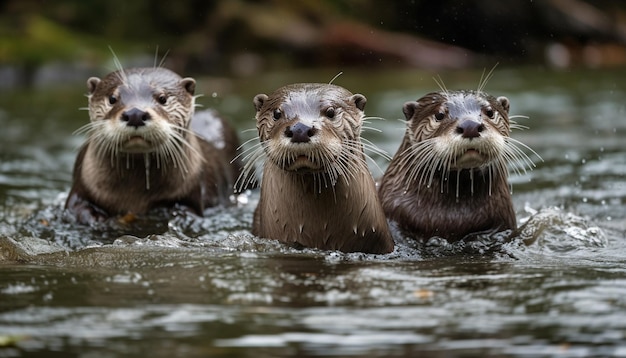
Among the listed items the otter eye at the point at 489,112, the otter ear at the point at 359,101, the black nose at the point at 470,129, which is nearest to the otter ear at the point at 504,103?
the otter eye at the point at 489,112

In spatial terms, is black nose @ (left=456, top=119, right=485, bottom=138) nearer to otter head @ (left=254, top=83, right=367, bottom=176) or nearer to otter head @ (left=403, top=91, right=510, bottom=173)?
otter head @ (left=403, top=91, right=510, bottom=173)

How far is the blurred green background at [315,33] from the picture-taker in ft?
53.2

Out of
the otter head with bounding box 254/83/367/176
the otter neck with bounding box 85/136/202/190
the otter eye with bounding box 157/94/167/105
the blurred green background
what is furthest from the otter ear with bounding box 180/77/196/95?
the blurred green background

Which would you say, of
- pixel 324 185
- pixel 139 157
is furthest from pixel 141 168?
pixel 324 185

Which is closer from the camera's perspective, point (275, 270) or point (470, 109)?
point (275, 270)

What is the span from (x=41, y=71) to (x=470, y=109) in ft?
36.2

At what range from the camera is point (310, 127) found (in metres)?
3.90

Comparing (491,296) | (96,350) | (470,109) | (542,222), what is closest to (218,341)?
(96,350)

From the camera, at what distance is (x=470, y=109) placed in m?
4.60

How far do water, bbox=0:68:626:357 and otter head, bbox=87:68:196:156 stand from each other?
0.44 metres

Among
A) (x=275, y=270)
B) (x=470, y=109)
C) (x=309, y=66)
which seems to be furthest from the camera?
(x=309, y=66)

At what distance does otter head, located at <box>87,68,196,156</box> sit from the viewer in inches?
202

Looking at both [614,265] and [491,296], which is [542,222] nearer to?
[614,265]

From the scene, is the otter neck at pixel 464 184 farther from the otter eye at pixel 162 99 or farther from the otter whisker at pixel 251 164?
the otter eye at pixel 162 99
